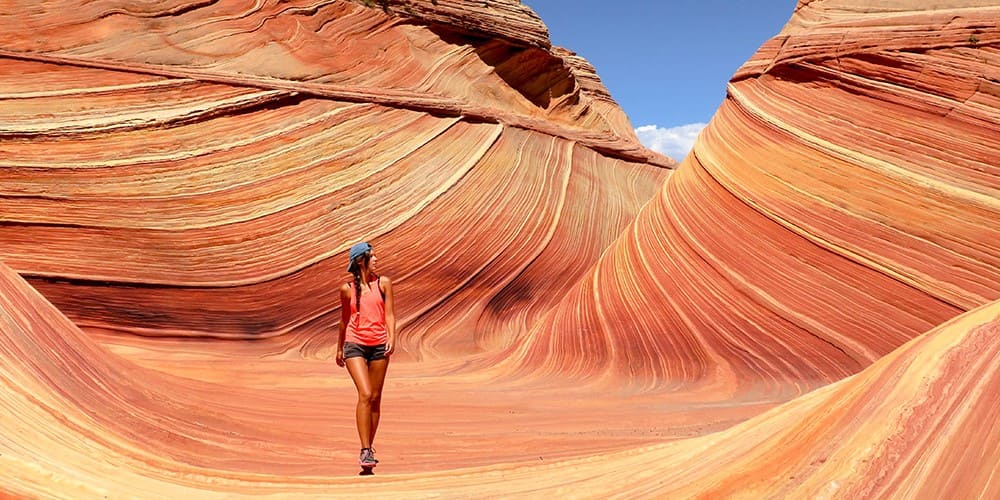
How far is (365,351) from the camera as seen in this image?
333 cm

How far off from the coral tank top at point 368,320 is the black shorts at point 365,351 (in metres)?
0.02

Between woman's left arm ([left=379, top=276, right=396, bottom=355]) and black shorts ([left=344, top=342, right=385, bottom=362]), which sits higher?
woman's left arm ([left=379, top=276, right=396, bottom=355])

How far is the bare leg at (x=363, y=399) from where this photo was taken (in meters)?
3.26

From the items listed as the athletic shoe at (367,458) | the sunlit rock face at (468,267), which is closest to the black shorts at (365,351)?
the athletic shoe at (367,458)

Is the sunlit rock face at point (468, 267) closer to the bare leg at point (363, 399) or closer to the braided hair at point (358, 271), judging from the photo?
the bare leg at point (363, 399)

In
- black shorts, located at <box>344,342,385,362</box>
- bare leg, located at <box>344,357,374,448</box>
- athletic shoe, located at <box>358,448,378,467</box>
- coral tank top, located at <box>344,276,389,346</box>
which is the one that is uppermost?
coral tank top, located at <box>344,276,389,346</box>

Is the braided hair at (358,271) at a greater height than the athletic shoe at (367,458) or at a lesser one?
greater

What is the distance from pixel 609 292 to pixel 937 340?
16.8 feet

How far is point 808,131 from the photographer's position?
6.30m

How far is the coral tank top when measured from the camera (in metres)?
3.31

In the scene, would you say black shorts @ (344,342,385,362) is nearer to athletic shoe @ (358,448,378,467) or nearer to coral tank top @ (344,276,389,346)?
coral tank top @ (344,276,389,346)

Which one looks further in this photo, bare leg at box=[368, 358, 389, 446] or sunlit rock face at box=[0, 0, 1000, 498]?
bare leg at box=[368, 358, 389, 446]

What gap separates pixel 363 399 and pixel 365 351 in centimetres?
22

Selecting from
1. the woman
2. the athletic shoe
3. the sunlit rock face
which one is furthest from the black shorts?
the sunlit rock face
